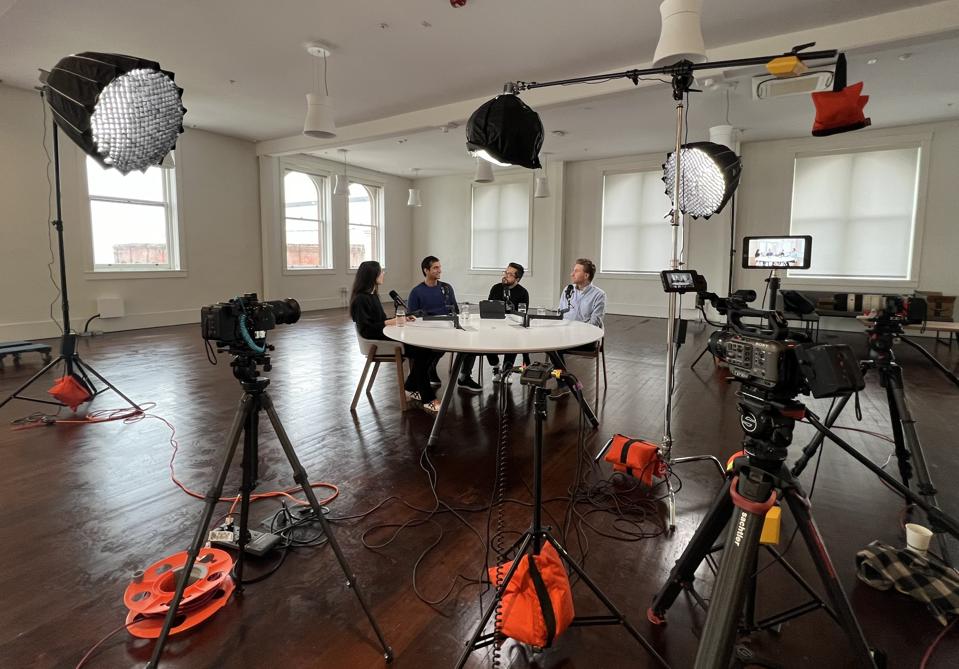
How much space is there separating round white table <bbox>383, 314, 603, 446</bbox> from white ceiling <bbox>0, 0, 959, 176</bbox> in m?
2.65

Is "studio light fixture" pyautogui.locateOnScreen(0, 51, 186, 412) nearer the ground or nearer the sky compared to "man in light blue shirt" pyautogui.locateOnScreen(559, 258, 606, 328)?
nearer the sky

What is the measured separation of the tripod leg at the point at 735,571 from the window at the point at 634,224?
9.09m

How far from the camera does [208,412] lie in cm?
354

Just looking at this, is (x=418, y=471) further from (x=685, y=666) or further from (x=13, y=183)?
(x=13, y=183)

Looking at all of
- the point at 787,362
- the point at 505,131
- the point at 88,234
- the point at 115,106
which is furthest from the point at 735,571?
the point at 88,234

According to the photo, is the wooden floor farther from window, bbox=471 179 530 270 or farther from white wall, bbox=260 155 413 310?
window, bbox=471 179 530 270

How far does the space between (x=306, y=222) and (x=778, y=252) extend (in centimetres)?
831

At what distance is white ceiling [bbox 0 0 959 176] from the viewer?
4.08 meters

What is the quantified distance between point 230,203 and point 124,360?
4246 millimetres

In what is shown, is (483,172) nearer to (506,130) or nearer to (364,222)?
(506,130)

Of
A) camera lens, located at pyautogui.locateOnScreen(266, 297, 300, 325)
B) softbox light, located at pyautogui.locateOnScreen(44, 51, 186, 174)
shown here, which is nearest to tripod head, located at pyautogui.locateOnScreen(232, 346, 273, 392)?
camera lens, located at pyautogui.locateOnScreen(266, 297, 300, 325)

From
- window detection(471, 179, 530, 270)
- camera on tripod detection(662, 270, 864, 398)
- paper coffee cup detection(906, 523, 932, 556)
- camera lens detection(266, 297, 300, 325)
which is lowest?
paper coffee cup detection(906, 523, 932, 556)

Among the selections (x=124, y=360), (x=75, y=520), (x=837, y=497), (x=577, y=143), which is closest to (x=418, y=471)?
(x=75, y=520)

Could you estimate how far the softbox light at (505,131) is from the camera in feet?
6.74
